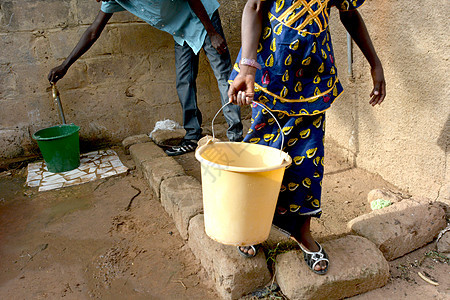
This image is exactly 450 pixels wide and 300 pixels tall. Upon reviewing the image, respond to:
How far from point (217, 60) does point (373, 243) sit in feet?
6.65

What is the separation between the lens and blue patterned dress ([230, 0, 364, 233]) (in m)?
1.52

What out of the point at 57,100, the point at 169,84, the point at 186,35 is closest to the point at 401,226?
the point at 186,35

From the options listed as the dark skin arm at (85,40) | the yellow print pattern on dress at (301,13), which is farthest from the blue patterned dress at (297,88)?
the dark skin arm at (85,40)

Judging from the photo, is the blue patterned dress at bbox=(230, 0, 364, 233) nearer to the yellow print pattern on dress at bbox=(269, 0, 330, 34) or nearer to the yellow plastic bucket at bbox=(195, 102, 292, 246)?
the yellow print pattern on dress at bbox=(269, 0, 330, 34)

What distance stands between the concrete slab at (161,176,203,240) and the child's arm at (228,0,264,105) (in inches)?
38.9

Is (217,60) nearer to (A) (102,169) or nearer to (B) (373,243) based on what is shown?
(A) (102,169)

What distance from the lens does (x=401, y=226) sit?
2.04m

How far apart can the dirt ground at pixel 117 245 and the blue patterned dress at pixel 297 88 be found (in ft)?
1.70

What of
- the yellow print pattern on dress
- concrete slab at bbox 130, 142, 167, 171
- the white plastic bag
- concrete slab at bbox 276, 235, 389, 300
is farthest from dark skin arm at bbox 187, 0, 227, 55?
concrete slab at bbox 276, 235, 389, 300

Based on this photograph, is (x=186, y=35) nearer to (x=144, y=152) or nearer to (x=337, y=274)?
(x=144, y=152)

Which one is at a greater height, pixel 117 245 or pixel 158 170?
pixel 158 170

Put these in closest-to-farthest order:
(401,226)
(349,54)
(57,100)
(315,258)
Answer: (315,258)
(401,226)
(349,54)
(57,100)

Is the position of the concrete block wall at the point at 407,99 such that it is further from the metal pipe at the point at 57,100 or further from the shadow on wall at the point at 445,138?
the metal pipe at the point at 57,100

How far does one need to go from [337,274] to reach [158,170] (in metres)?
1.67
